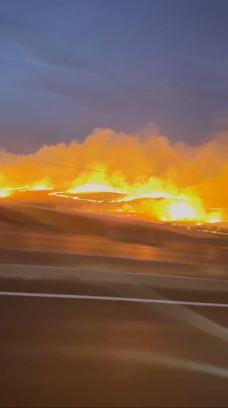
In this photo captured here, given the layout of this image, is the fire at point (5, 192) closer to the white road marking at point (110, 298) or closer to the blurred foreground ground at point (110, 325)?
the blurred foreground ground at point (110, 325)

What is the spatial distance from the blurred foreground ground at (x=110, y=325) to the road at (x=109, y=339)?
12mm

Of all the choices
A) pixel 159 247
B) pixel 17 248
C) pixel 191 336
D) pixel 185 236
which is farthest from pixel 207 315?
pixel 185 236

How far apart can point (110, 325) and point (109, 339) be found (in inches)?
21.9

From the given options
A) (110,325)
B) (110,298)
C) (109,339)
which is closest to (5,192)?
(110,298)

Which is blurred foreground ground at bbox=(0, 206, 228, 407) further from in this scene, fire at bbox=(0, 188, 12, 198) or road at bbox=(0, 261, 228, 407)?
fire at bbox=(0, 188, 12, 198)

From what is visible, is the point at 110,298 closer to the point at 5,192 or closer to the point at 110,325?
the point at 110,325

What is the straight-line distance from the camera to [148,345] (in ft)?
21.6

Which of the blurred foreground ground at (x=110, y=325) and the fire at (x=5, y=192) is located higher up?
the fire at (x=5, y=192)

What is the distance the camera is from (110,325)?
724cm

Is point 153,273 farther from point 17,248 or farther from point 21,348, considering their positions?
point 21,348

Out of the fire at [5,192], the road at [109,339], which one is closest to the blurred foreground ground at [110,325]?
the road at [109,339]

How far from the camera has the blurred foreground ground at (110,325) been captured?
5.23 m

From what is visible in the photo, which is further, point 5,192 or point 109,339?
point 5,192

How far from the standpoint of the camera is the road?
5164 mm
